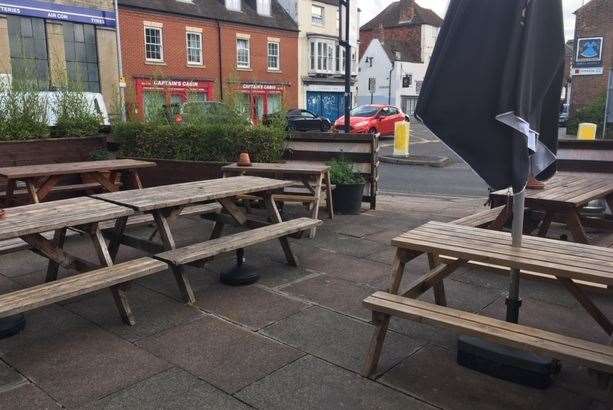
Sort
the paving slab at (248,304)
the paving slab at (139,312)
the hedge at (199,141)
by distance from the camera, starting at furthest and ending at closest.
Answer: the hedge at (199,141) → the paving slab at (248,304) → the paving slab at (139,312)

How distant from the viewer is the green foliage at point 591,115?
88.3 feet

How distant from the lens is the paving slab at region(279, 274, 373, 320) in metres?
4.09

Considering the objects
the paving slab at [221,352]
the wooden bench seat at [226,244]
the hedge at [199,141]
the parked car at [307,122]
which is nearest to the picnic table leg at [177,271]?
the wooden bench seat at [226,244]

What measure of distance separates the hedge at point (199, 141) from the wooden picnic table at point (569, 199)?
3.45 m

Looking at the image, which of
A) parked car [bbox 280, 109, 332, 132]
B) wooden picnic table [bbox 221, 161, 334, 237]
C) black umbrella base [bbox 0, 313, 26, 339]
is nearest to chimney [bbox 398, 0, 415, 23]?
parked car [bbox 280, 109, 332, 132]

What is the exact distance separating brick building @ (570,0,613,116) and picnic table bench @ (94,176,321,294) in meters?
31.2

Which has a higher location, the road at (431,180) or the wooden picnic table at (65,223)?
the wooden picnic table at (65,223)

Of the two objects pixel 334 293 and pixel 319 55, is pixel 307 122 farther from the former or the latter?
pixel 334 293

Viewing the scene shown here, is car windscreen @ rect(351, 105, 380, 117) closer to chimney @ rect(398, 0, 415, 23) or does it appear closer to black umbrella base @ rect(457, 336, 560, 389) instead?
black umbrella base @ rect(457, 336, 560, 389)

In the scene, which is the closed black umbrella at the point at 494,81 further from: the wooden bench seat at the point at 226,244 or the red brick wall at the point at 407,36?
the red brick wall at the point at 407,36

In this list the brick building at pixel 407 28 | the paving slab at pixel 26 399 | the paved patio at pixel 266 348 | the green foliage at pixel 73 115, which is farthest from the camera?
the brick building at pixel 407 28

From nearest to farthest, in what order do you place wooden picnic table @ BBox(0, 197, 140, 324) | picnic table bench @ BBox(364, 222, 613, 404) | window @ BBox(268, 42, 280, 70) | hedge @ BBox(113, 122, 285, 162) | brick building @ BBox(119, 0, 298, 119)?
picnic table bench @ BBox(364, 222, 613, 404) → wooden picnic table @ BBox(0, 197, 140, 324) → hedge @ BBox(113, 122, 285, 162) → brick building @ BBox(119, 0, 298, 119) → window @ BBox(268, 42, 280, 70)

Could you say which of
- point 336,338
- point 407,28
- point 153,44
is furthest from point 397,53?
point 336,338

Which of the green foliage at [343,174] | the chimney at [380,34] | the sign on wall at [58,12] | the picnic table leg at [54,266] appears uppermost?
the chimney at [380,34]
